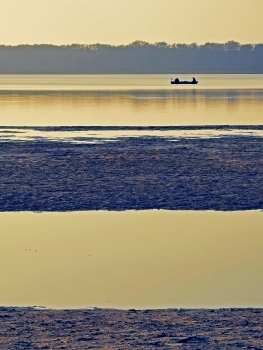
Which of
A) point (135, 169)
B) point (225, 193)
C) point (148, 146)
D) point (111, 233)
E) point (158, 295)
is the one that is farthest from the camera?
point (148, 146)

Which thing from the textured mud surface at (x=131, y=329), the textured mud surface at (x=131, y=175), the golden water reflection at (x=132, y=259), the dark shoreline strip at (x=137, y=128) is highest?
the dark shoreline strip at (x=137, y=128)

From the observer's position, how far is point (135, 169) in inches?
851

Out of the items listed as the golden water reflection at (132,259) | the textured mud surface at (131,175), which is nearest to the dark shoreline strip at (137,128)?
the textured mud surface at (131,175)

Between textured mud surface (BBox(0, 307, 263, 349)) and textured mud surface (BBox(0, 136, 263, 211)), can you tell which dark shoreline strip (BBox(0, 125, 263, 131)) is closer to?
textured mud surface (BBox(0, 136, 263, 211))

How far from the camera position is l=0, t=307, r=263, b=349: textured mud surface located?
7.81m

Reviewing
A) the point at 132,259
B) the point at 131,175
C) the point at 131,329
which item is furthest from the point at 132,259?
the point at 131,175

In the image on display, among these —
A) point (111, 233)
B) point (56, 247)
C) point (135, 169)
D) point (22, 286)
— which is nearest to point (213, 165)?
point (135, 169)

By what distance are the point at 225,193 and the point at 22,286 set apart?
8302 mm

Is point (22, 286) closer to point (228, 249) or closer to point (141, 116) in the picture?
point (228, 249)

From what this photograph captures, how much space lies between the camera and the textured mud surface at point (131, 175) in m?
17.1

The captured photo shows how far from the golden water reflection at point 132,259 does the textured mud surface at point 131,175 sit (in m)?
0.95

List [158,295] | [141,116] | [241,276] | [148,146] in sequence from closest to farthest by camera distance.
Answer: [158,295] → [241,276] → [148,146] → [141,116]

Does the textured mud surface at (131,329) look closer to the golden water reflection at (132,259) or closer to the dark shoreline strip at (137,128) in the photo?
the golden water reflection at (132,259)

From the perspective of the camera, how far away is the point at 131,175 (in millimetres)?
20562
